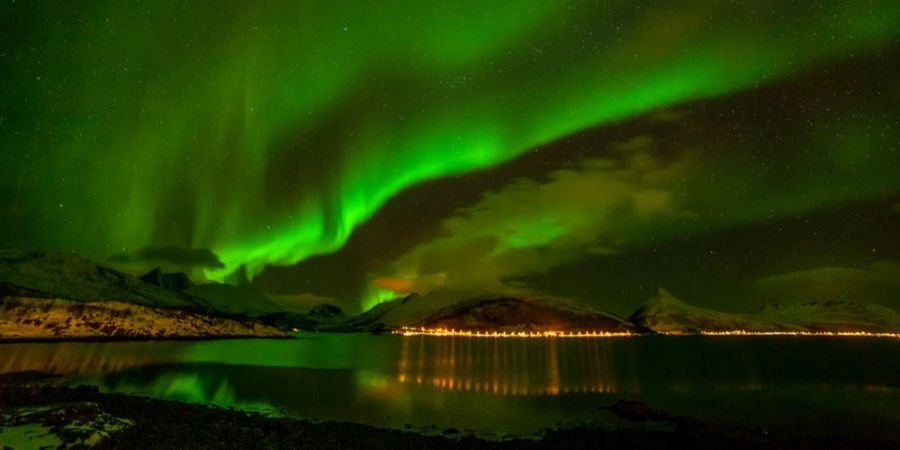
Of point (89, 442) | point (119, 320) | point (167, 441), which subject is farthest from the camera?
point (119, 320)

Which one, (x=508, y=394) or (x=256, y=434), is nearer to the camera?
(x=256, y=434)

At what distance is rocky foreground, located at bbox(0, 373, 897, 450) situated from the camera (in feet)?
85.7

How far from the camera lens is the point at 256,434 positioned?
2988cm

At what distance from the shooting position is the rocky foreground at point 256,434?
26123mm

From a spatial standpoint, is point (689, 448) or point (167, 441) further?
point (689, 448)

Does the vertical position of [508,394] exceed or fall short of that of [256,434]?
it exceeds it

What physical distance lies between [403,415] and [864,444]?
1181 inches

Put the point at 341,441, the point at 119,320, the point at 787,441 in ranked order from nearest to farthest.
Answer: the point at 341,441, the point at 787,441, the point at 119,320

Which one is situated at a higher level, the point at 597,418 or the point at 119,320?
the point at 119,320

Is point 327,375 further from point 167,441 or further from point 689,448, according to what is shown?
point 689,448

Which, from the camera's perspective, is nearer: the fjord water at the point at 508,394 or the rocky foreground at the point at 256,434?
the rocky foreground at the point at 256,434

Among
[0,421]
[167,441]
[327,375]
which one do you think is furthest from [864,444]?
[327,375]

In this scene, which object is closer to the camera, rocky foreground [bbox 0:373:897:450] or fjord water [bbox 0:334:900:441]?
rocky foreground [bbox 0:373:897:450]

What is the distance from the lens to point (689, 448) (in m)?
29.8
